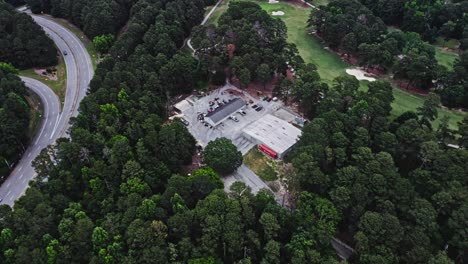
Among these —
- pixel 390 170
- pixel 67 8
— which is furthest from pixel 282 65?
pixel 67 8

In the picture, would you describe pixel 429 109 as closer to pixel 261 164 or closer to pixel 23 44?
pixel 261 164

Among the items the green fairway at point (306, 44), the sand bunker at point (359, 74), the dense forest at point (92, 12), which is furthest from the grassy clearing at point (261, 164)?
the dense forest at point (92, 12)

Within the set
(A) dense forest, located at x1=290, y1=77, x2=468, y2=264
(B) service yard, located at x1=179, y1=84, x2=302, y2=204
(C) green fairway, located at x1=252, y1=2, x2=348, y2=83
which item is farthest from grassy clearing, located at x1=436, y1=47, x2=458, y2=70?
(B) service yard, located at x1=179, y1=84, x2=302, y2=204

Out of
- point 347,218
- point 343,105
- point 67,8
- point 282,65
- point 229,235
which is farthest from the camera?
point 67,8

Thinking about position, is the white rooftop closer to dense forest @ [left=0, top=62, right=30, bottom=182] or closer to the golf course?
the golf course

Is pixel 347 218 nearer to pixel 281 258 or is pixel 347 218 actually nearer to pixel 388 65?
pixel 281 258

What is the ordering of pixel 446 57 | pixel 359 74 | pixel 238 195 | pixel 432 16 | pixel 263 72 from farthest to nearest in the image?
pixel 432 16 → pixel 446 57 → pixel 359 74 → pixel 263 72 → pixel 238 195

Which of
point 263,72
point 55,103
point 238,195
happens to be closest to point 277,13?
point 263,72
